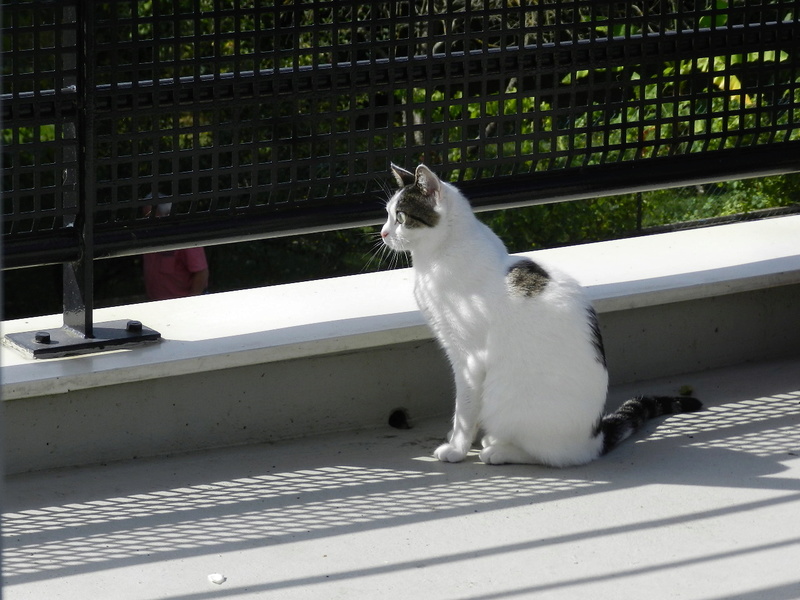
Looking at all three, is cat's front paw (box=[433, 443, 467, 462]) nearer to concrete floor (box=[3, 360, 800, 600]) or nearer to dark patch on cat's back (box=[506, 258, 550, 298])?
concrete floor (box=[3, 360, 800, 600])

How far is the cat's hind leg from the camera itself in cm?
329

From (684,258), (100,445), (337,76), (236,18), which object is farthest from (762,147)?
(100,445)

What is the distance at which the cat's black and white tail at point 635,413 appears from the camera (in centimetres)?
338

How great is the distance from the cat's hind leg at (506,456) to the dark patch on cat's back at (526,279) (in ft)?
1.68

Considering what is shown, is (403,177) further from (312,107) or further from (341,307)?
(341,307)

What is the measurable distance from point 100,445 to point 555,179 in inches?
75.6

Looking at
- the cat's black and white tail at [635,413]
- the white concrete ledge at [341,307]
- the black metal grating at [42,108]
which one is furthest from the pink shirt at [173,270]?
the cat's black and white tail at [635,413]

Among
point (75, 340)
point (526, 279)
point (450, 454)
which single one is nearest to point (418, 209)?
point (526, 279)

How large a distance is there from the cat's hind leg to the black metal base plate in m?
1.17

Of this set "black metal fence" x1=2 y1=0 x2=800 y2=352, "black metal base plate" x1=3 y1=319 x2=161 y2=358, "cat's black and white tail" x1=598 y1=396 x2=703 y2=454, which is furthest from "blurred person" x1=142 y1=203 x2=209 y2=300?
"cat's black and white tail" x1=598 y1=396 x2=703 y2=454

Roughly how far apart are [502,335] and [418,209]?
1.62ft

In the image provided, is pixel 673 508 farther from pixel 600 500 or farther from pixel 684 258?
pixel 684 258

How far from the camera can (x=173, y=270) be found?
21.4 ft

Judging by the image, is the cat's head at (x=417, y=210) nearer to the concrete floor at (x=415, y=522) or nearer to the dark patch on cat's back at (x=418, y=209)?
the dark patch on cat's back at (x=418, y=209)
